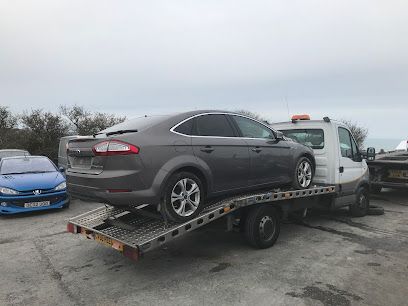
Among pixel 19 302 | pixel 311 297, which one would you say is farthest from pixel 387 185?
pixel 19 302

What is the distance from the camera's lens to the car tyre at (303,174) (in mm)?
6855

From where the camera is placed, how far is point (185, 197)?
194 inches

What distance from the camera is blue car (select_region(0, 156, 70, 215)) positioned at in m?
8.71

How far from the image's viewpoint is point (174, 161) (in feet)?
15.8

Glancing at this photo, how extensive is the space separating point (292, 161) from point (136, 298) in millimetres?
3600

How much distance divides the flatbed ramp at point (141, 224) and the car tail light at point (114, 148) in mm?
887

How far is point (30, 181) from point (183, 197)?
5.66 metres

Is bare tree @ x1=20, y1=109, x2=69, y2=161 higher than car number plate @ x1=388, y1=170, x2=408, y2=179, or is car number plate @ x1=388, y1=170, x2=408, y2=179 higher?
bare tree @ x1=20, y1=109, x2=69, y2=161

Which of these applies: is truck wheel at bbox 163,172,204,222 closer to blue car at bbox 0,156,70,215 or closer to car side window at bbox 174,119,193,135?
car side window at bbox 174,119,193,135

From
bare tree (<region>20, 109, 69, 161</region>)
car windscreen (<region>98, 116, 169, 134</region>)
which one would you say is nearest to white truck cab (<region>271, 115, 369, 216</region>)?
car windscreen (<region>98, 116, 169, 134</region>)

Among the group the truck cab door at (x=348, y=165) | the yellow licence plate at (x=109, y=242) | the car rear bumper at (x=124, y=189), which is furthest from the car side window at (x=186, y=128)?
the truck cab door at (x=348, y=165)

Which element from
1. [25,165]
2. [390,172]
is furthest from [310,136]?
[25,165]

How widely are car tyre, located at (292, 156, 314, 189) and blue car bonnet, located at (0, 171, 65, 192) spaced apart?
5718 mm

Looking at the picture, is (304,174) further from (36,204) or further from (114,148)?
(36,204)
